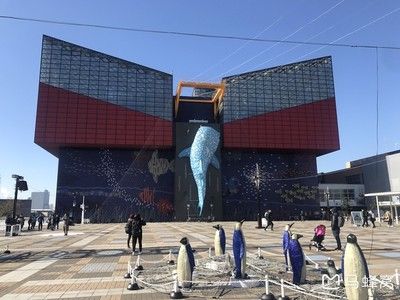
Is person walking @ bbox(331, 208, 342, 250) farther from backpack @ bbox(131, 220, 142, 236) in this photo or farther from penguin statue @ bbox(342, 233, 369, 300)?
penguin statue @ bbox(342, 233, 369, 300)

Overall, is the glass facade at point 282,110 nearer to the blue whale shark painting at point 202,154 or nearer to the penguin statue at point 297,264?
the blue whale shark painting at point 202,154

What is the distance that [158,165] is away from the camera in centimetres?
7894

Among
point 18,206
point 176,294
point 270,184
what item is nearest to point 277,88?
point 270,184

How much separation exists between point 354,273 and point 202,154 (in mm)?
70159

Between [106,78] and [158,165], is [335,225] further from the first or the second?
[106,78]

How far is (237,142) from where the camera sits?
78.8 meters

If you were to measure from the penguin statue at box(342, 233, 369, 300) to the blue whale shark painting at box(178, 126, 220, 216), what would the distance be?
225ft

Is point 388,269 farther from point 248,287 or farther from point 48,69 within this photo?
point 48,69

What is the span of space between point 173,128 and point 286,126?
78.3 feet

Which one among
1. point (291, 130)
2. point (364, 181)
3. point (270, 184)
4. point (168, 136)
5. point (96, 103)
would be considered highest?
point (96, 103)

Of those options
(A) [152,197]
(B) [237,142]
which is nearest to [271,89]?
(B) [237,142]

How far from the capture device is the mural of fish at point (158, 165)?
78250mm

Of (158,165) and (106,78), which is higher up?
(106,78)

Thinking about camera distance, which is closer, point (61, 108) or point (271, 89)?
point (61, 108)
